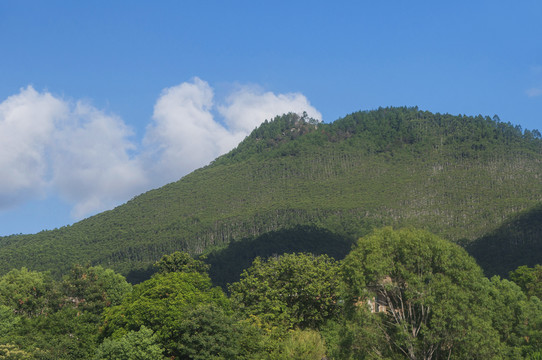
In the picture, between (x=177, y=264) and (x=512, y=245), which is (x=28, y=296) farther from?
(x=512, y=245)

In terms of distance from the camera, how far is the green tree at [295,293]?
199 feet

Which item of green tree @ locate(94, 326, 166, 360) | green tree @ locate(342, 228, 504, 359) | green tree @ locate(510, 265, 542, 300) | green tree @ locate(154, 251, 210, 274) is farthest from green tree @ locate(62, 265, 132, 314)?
green tree @ locate(510, 265, 542, 300)

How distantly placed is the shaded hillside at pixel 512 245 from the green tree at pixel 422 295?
107 m

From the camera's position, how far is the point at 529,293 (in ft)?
245

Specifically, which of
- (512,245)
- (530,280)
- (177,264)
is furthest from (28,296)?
(512,245)

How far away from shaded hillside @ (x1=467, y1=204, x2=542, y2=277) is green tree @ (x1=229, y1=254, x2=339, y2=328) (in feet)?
319

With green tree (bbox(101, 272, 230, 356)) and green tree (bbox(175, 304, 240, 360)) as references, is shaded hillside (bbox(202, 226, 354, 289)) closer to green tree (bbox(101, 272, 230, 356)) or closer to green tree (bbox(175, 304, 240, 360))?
green tree (bbox(101, 272, 230, 356))

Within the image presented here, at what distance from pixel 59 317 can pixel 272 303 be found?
24.4m

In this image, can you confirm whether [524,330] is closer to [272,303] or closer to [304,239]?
[272,303]

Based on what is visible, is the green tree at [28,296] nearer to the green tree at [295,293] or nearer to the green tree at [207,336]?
the green tree at [295,293]

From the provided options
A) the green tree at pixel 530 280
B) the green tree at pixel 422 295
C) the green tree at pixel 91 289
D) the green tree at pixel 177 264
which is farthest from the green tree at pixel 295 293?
the green tree at pixel 530 280

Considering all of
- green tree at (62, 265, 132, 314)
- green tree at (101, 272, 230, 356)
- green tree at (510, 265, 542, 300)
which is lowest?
green tree at (510, 265, 542, 300)

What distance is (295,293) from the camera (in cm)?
6256

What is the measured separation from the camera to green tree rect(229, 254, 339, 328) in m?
60.5
